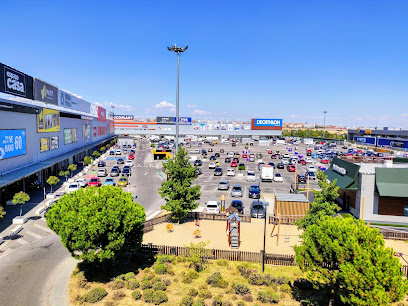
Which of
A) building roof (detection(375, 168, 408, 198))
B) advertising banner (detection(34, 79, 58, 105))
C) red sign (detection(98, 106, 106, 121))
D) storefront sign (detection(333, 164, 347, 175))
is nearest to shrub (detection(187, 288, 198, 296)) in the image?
building roof (detection(375, 168, 408, 198))

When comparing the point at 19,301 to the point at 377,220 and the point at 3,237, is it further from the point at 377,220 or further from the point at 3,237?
the point at 377,220

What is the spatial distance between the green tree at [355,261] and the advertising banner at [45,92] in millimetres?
41397

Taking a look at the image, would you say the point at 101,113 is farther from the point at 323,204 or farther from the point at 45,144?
the point at 323,204

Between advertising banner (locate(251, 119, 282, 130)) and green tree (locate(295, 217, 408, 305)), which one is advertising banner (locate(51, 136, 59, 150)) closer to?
green tree (locate(295, 217, 408, 305))

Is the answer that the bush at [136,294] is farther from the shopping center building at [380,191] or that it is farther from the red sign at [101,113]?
the red sign at [101,113]

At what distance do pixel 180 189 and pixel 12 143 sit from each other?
20.4 meters

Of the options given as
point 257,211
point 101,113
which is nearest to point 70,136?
point 101,113

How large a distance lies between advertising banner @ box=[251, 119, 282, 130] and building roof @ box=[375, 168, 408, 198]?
109 meters

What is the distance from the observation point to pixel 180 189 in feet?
84.3

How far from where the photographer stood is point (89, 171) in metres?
53.3

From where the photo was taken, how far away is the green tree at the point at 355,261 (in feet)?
33.2

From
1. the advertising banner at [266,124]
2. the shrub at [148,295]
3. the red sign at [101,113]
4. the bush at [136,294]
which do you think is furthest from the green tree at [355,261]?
the advertising banner at [266,124]

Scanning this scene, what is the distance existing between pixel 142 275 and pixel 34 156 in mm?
29136

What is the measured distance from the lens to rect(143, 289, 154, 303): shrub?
1453cm
